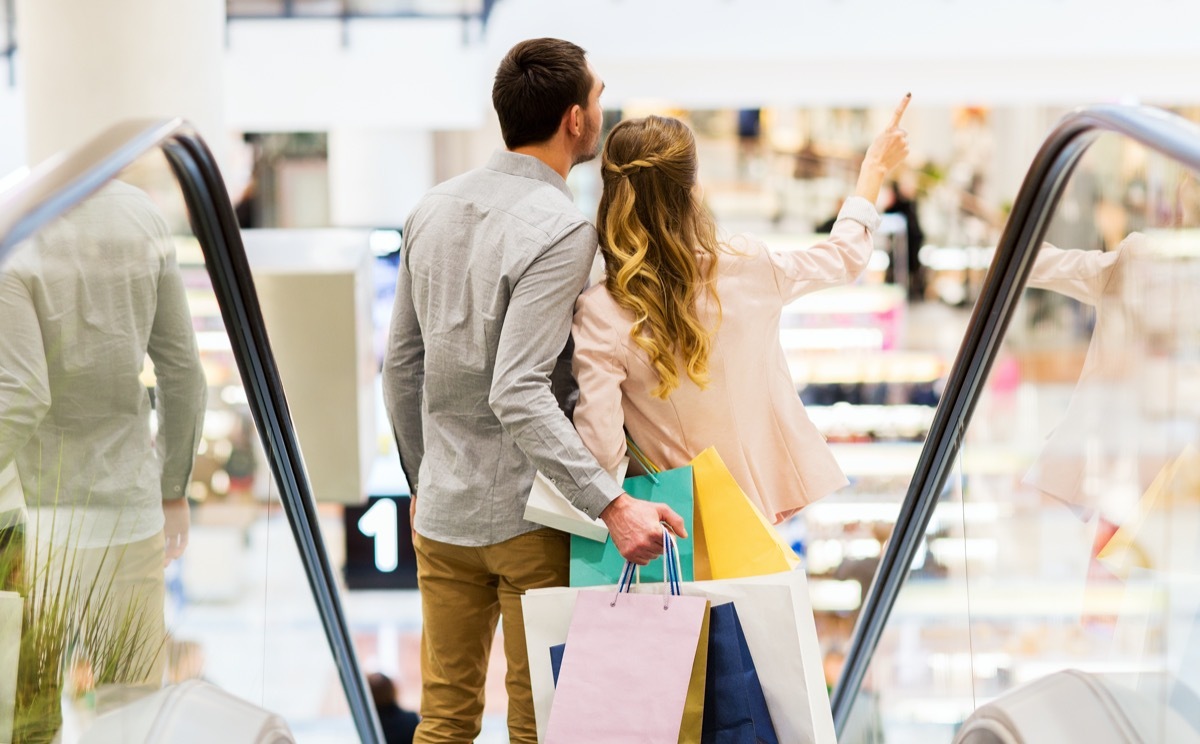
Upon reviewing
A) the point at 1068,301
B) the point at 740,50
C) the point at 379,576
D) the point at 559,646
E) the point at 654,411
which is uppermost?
the point at 740,50

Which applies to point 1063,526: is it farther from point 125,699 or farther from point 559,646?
point 125,699

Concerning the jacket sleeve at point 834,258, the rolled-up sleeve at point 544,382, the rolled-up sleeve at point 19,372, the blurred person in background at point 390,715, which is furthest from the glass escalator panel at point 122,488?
the blurred person in background at point 390,715

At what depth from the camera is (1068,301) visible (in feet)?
6.47

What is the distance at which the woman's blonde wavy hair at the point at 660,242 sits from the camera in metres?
2.12

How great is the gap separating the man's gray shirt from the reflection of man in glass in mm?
468

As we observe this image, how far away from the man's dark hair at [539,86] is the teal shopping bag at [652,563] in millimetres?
630

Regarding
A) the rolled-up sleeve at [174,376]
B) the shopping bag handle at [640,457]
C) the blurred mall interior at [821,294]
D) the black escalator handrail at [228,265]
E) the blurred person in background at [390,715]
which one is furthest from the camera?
the blurred person in background at [390,715]

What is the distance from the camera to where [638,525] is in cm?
200

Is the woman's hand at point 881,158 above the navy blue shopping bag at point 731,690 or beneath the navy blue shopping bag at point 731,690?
above

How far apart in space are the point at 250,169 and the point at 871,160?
8622mm

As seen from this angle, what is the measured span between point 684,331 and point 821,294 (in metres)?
6.22

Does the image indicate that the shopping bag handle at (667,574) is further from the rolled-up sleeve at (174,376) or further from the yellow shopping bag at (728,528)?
the rolled-up sleeve at (174,376)

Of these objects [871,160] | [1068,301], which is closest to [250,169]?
[871,160]

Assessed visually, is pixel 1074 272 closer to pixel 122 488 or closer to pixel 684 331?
pixel 684 331
